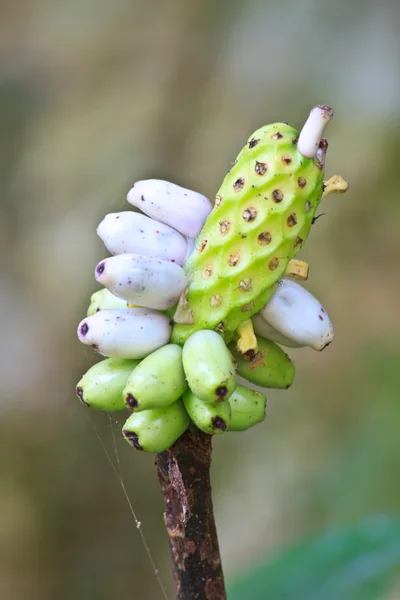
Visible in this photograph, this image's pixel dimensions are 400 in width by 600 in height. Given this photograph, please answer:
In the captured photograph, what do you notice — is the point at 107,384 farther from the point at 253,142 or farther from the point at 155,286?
the point at 253,142

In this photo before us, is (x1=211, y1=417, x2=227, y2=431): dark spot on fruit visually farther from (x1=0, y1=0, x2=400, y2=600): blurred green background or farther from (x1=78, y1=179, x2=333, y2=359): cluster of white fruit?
(x1=0, y1=0, x2=400, y2=600): blurred green background

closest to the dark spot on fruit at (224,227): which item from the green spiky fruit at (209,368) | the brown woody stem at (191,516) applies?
the green spiky fruit at (209,368)

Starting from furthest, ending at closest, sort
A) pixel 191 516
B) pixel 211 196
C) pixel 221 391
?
pixel 211 196
pixel 191 516
pixel 221 391

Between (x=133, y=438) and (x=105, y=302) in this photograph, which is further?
(x=105, y=302)

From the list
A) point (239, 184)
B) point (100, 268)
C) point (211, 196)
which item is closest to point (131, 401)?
point (100, 268)

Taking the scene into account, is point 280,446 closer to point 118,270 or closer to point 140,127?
point 140,127

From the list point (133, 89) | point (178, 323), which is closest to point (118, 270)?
point (178, 323)

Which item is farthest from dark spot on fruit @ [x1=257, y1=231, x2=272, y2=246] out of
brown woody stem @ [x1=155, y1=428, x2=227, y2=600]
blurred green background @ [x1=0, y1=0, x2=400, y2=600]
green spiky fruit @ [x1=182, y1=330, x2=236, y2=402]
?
blurred green background @ [x1=0, y1=0, x2=400, y2=600]
